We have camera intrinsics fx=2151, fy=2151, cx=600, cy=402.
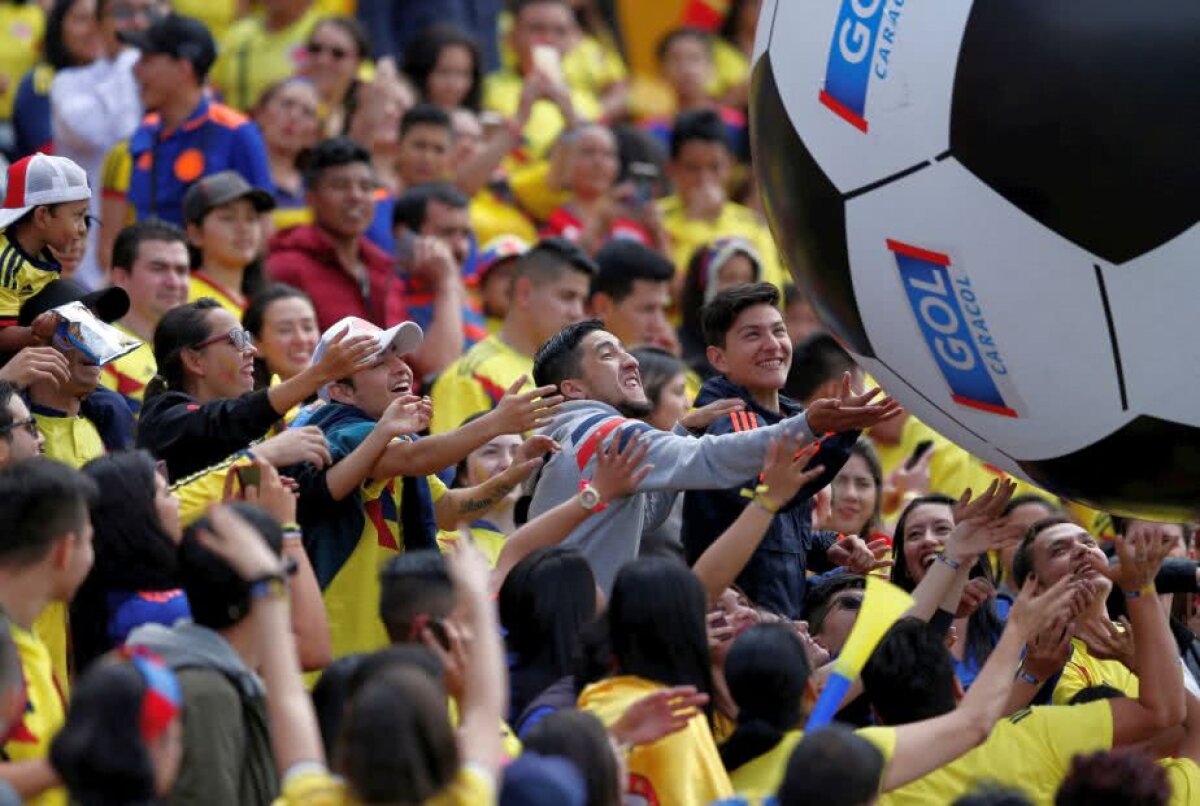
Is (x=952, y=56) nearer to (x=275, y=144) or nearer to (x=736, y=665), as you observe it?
(x=736, y=665)

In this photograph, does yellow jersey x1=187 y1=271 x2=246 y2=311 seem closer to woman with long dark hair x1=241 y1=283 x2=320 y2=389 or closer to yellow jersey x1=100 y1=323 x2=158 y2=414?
woman with long dark hair x1=241 y1=283 x2=320 y2=389

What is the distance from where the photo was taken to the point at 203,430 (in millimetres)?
6207

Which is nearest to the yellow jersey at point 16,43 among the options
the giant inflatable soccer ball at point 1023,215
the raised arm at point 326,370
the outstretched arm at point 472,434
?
the raised arm at point 326,370

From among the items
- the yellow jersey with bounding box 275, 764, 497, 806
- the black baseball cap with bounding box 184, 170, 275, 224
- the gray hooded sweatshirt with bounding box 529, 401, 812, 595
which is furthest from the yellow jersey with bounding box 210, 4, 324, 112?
A: the yellow jersey with bounding box 275, 764, 497, 806

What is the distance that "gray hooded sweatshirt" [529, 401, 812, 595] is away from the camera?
5.98 metres

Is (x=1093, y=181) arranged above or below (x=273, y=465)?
above

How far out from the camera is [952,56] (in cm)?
498

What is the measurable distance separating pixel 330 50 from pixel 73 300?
5.08 m

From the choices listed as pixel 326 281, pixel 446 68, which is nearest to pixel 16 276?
pixel 326 281

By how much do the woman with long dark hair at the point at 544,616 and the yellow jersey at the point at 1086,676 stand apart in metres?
2.07

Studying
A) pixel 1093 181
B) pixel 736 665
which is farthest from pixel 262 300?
pixel 1093 181

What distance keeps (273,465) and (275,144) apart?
17.2 ft

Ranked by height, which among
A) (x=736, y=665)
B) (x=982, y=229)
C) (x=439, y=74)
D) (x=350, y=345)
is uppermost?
(x=982, y=229)

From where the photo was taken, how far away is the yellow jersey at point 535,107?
43.2ft
